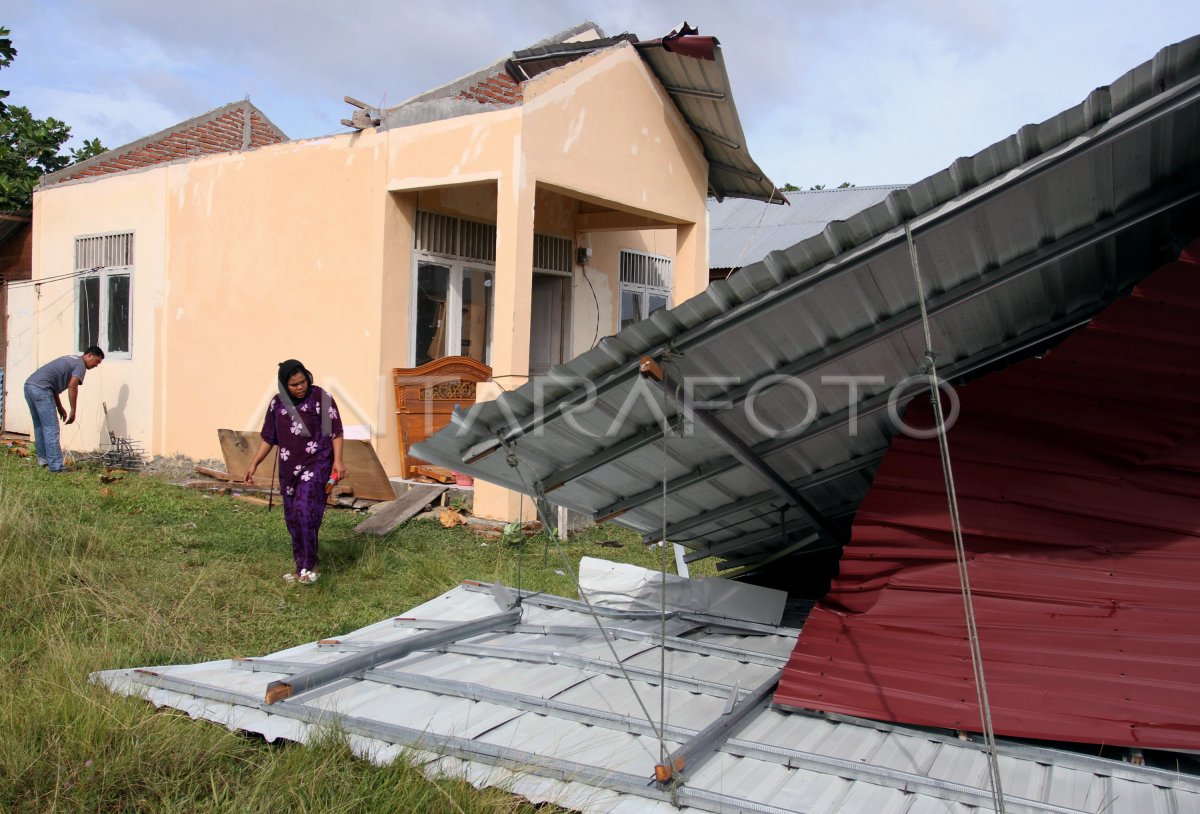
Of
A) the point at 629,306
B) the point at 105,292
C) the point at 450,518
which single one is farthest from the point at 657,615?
the point at 105,292

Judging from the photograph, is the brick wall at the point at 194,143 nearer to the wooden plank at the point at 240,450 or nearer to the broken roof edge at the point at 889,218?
the wooden plank at the point at 240,450

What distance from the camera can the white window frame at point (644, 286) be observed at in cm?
1307

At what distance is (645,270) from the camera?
13531 millimetres

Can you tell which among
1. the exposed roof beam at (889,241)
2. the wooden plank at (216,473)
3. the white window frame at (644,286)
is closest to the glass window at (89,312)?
the wooden plank at (216,473)

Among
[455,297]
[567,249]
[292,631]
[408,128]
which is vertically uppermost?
[408,128]

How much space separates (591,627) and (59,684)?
2430 millimetres

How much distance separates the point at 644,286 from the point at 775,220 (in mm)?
7793

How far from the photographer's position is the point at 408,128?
9.78 metres

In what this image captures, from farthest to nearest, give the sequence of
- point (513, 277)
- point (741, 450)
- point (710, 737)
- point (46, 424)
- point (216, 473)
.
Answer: point (46, 424), point (216, 473), point (513, 277), point (741, 450), point (710, 737)

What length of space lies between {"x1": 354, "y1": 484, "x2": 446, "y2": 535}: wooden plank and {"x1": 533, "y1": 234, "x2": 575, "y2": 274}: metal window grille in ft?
10.6

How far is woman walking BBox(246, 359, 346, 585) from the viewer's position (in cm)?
690

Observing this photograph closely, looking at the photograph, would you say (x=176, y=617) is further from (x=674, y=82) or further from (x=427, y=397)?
(x=674, y=82)

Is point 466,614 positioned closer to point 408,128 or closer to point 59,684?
point 59,684

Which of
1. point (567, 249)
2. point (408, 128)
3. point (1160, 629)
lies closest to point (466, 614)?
point (1160, 629)
